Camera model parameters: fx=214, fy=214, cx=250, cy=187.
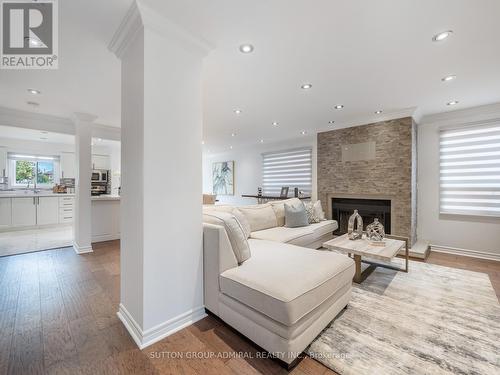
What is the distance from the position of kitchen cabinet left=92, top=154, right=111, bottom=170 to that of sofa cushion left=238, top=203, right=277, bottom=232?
5.99m

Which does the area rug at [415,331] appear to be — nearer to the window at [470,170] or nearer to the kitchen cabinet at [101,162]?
the window at [470,170]

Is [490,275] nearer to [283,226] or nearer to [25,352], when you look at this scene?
[283,226]

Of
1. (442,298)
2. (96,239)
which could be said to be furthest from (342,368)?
(96,239)

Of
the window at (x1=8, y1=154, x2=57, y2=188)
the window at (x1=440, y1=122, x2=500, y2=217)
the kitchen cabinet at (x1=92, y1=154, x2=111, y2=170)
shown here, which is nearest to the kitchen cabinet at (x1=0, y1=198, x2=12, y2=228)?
the window at (x1=8, y1=154, x2=57, y2=188)

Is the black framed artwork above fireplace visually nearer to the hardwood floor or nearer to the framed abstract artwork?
the hardwood floor

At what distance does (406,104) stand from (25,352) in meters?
5.26

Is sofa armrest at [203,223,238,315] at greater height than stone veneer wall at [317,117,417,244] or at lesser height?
lesser

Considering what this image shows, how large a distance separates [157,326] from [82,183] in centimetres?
336

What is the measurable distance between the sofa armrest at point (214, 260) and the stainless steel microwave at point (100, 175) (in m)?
6.70

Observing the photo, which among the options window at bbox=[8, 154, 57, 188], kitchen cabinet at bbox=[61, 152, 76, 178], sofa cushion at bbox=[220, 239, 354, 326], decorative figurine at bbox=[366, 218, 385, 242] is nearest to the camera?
sofa cushion at bbox=[220, 239, 354, 326]

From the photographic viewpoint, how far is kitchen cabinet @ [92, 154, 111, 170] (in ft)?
23.0

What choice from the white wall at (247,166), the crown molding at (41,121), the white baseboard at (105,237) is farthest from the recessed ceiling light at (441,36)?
the white baseboard at (105,237)

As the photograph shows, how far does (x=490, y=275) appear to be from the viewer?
2.90 meters

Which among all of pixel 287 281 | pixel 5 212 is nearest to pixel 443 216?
pixel 287 281
